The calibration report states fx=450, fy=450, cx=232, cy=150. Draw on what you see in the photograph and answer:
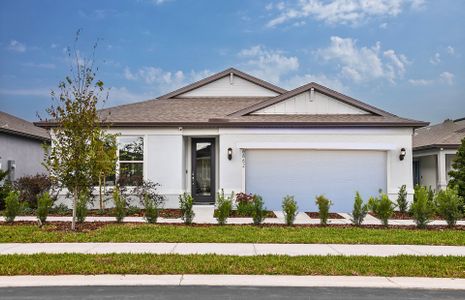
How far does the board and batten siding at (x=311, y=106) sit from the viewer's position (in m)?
17.0

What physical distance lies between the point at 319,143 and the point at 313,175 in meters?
1.21

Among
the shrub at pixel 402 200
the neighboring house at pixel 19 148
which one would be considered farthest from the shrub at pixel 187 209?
the neighboring house at pixel 19 148

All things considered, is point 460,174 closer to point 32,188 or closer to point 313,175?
point 313,175

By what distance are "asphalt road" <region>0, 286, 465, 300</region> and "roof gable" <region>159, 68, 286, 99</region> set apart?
1579 cm

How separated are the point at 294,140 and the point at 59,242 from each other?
29.9ft

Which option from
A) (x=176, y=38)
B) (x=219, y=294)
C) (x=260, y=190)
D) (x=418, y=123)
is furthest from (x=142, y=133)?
(x=176, y=38)

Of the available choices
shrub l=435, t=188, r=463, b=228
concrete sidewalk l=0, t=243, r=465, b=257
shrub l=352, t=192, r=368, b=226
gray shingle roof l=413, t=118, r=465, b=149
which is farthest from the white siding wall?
concrete sidewalk l=0, t=243, r=465, b=257

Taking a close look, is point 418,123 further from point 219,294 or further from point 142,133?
point 219,294

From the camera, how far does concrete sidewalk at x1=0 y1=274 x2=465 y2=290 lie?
679cm

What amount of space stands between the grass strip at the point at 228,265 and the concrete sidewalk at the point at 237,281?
23 cm

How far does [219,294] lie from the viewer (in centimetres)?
625

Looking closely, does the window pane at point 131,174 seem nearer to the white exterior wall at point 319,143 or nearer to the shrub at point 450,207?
the white exterior wall at point 319,143

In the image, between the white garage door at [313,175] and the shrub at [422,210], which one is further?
the white garage door at [313,175]

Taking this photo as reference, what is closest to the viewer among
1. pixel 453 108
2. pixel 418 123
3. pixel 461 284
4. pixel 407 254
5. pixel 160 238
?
pixel 461 284
